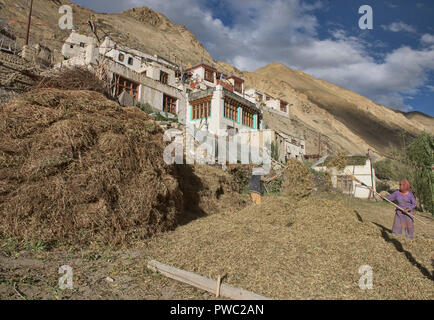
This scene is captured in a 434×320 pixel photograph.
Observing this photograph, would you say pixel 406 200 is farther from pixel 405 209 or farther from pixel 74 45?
pixel 74 45

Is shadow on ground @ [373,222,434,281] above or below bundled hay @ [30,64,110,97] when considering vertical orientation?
below

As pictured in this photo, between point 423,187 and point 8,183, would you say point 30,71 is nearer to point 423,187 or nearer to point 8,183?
point 8,183

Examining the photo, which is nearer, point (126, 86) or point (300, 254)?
point (300, 254)

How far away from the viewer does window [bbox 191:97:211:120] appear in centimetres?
1847

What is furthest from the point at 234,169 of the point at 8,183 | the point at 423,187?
the point at 423,187

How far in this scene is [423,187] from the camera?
12.3m

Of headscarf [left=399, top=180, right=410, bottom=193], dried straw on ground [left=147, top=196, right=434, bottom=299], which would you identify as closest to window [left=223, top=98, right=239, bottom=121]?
dried straw on ground [left=147, top=196, right=434, bottom=299]

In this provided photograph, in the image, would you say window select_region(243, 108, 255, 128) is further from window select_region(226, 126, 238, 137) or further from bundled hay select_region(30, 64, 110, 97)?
bundled hay select_region(30, 64, 110, 97)

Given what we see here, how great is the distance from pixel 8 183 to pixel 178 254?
2788 millimetres

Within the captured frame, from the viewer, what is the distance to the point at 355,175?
65.1 feet

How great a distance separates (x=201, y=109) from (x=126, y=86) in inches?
247

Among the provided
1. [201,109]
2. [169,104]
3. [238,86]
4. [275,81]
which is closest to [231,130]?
[201,109]

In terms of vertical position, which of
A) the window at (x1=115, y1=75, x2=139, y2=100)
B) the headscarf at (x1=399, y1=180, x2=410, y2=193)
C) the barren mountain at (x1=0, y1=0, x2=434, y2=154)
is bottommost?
A: the headscarf at (x1=399, y1=180, x2=410, y2=193)

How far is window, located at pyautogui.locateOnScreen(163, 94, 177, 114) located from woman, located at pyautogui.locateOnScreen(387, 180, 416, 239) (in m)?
13.7
